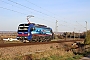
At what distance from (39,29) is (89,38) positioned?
10.5 meters

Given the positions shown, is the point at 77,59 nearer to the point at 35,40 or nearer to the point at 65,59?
the point at 65,59

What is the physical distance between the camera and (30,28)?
37.8 m

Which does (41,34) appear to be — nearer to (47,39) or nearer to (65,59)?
(47,39)

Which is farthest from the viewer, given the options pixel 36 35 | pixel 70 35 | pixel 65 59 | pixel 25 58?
pixel 70 35

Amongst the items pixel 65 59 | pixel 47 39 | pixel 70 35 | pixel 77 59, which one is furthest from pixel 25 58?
pixel 70 35

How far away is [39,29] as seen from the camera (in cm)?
4153

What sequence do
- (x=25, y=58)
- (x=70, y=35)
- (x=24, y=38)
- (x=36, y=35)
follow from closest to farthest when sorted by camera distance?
(x=25, y=58), (x=24, y=38), (x=36, y=35), (x=70, y=35)

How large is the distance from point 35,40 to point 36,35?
3.81 feet

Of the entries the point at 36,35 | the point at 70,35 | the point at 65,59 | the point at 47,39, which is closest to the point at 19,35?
the point at 36,35

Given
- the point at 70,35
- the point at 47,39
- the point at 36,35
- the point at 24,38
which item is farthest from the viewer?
the point at 70,35

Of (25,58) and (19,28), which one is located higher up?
(19,28)

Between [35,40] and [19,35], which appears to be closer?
[19,35]

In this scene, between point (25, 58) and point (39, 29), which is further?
point (39, 29)

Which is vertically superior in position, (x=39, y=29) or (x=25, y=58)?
(x=39, y=29)
